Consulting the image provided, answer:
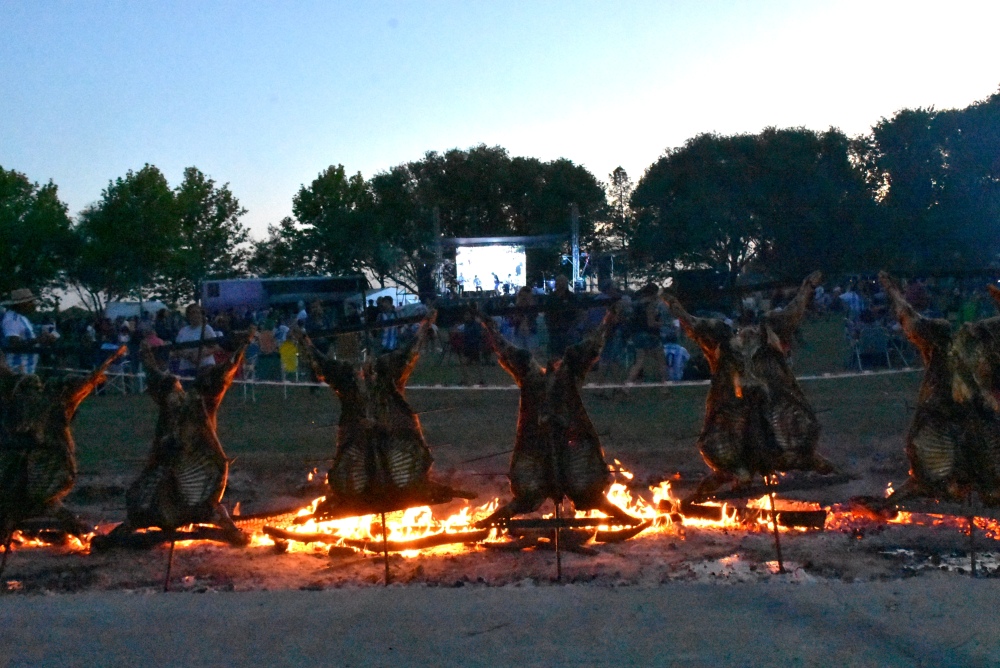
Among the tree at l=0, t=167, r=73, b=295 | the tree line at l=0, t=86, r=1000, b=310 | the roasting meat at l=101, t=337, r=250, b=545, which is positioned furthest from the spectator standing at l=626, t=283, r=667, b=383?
the tree at l=0, t=167, r=73, b=295

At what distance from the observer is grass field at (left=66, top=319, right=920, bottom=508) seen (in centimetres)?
1012

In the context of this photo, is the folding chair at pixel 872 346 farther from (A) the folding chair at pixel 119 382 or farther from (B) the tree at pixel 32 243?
(B) the tree at pixel 32 243

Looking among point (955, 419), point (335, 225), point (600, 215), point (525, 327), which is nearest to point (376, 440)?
point (955, 419)

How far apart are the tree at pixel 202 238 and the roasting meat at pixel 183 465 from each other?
152 feet

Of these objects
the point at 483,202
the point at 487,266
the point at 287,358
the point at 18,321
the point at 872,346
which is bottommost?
the point at 872,346

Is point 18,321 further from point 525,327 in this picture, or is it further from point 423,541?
point 525,327

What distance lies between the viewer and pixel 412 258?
46.6 m

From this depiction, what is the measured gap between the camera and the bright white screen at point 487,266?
35.2 metres

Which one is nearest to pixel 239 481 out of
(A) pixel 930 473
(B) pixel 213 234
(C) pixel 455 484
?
(C) pixel 455 484

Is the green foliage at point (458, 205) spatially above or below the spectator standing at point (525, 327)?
above

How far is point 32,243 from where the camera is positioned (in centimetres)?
4722

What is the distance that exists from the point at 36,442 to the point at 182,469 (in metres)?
1.12

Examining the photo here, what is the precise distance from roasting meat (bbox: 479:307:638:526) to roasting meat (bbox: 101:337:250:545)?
1.87 meters

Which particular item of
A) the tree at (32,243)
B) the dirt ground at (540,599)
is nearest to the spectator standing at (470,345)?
the dirt ground at (540,599)
